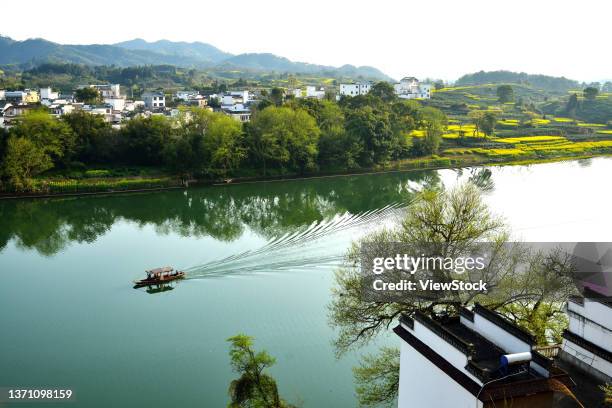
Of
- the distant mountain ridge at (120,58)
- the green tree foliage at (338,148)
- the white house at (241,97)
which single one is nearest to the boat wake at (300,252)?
the green tree foliage at (338,148)

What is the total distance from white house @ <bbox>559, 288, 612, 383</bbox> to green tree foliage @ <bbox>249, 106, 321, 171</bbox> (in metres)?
17.1

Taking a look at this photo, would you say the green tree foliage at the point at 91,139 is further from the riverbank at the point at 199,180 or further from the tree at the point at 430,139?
the tree at the point at 430,139

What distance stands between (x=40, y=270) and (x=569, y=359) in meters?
10.6

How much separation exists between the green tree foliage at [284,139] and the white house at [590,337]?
17129 millimetres

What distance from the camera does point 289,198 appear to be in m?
18.4

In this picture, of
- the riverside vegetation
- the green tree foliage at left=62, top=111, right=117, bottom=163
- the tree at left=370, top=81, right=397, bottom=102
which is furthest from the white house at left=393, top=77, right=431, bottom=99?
the green tree foliage at left=62, top=111, right=117, bottom=163

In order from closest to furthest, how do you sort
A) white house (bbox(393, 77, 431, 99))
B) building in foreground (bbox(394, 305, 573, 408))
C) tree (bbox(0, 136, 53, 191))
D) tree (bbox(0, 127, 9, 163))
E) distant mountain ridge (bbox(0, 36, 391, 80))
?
building in foreground (bbox(394, 305, 573, 408)) → tree (bbox(0, 136, 53, 191)) → tree (bbox(0, 127, 9, 163)) → white house (bbox(393, 77, 431, 99)) → distant mountain ridge (bbox(0, 36, 391, 80))

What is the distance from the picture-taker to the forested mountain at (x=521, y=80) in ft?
209

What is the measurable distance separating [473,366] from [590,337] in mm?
1401

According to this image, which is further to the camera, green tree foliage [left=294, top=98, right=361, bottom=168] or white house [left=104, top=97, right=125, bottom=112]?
white house [left=104, top=97, right=125, bottom=112]

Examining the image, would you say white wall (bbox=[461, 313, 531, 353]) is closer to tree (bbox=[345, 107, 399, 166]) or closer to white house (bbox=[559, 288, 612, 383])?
white house (bbox=[559, 288, 612, 383])

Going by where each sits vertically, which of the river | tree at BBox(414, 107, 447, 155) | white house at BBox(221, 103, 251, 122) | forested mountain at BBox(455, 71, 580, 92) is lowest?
the river

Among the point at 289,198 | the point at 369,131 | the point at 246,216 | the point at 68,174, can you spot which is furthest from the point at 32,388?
the point at 369,131

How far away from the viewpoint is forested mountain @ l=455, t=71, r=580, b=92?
209 feet
